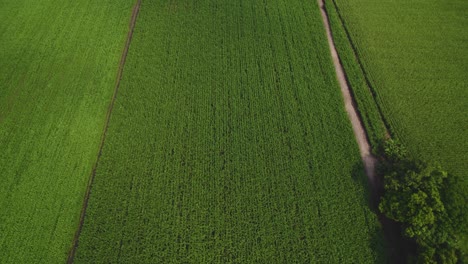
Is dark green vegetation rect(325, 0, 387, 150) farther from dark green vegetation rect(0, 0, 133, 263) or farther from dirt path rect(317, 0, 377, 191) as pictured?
dark green vegetation rect(0, 0, 133, 263)

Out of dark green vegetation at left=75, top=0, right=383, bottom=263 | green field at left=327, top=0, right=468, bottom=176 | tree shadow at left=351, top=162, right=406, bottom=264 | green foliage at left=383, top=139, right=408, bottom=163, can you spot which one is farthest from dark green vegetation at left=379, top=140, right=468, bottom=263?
green field at left=327, top=0, right=468, bottom=176

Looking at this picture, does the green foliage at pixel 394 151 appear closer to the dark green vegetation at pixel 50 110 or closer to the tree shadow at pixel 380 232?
the tree shadow at pixel 380 232

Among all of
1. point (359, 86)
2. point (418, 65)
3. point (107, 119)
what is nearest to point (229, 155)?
point (107, 119)

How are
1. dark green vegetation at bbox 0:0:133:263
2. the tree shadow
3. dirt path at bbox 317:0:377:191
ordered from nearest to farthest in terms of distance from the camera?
1. the tree shadow
2. dark green vegetation at bbox 0:0:133:263
3. dirt path at bbox 317:0:377:191

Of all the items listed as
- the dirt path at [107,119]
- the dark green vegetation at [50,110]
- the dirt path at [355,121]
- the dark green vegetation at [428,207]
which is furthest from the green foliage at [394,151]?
the dark green vegetation at [50,110]

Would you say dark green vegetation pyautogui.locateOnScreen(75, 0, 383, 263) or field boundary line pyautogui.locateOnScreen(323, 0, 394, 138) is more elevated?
field boundary line pyautogui.locateOnScreen(323, 0, 394, 138)

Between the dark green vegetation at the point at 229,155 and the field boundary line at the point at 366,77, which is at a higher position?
the field boundary line at the point at 366,77

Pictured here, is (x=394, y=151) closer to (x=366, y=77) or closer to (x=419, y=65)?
(x=366, y=77)

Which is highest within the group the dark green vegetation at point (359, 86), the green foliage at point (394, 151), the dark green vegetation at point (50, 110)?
the dark green vegetation at point (359, 86)
